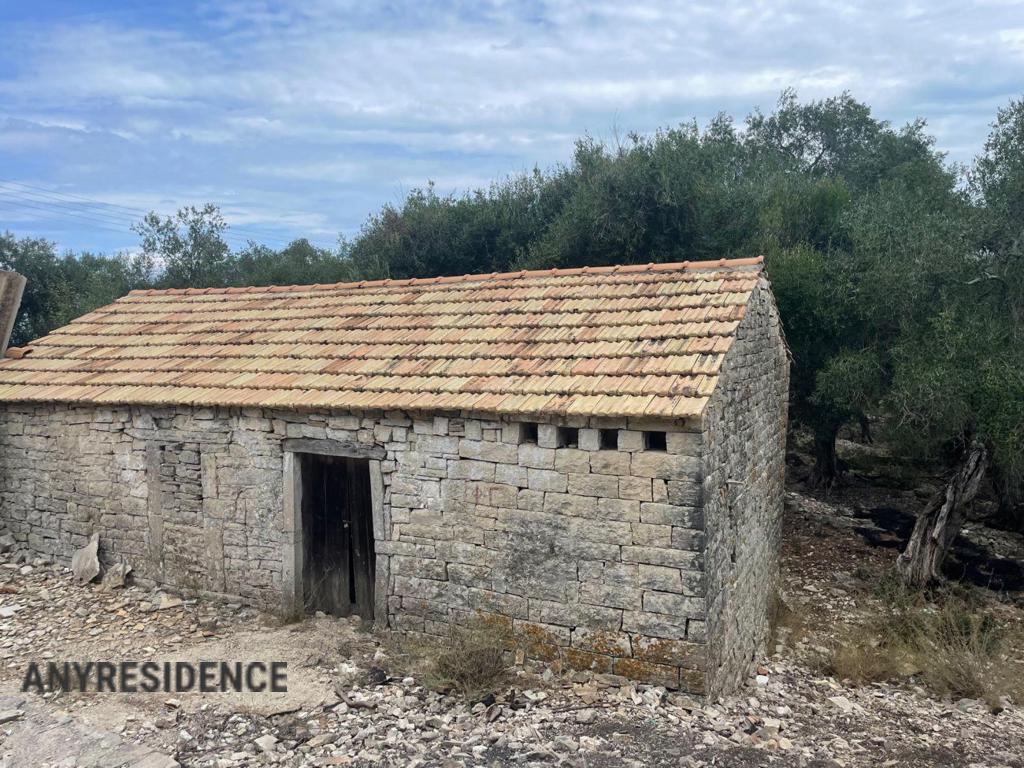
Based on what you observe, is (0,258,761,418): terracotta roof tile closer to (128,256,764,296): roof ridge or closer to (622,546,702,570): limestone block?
(128,256,764,296): roof ridge

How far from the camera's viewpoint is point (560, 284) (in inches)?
338

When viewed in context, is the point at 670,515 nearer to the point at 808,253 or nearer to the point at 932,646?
the point at 932,646

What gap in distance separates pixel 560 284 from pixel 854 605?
606cm

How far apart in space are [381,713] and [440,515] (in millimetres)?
1770

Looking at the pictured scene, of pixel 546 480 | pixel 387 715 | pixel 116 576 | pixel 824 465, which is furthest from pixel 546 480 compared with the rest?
pixel 824 465

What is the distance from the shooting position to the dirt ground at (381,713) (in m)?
4.97

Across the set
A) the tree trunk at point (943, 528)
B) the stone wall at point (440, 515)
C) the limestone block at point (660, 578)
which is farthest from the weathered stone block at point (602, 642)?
the tree trunk at point (943, 528)

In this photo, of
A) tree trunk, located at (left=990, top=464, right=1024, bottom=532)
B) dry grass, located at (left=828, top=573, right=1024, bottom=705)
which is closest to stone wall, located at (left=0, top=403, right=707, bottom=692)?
dry grass, located at (left=828, top=573, right=1024, bottom=705)

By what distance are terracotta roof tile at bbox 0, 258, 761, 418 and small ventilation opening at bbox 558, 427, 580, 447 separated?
280 mm

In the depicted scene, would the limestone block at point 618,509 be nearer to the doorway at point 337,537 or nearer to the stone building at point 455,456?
the stone building at point 455,456

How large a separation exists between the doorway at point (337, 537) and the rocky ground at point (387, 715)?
330 mm

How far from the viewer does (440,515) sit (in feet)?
21.9

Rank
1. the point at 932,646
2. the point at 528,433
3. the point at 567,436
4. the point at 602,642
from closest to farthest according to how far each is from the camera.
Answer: the point at 602,642 → the point at 567,436 → the point at 528,433 → the point at 932,646

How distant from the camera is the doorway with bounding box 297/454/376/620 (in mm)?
7355
